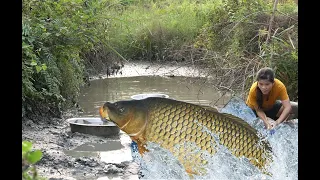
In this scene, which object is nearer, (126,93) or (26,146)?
(26,146)

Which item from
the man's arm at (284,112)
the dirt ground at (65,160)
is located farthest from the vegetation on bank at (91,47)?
the man's arm at (284,112)

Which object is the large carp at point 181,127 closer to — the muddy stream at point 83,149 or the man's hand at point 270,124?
the man's hand at point 270,124

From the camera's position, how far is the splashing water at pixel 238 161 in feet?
14.4

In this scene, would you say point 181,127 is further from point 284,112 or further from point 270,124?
point 284,112

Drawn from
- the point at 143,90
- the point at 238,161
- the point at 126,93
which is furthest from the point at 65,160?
the point at 143,90

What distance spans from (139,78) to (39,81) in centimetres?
771

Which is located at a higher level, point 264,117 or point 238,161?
point 264,117

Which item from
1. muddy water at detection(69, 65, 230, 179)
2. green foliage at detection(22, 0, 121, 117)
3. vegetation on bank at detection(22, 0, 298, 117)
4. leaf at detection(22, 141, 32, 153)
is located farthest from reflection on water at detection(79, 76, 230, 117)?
leaf at detection(22, 141, 32, 153)

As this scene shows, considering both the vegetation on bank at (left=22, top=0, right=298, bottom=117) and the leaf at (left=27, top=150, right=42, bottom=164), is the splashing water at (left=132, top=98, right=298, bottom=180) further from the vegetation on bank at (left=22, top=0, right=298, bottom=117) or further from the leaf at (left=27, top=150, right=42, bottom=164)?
the vegetation on bank at (left=22, top=0, right=298, bottom=117)

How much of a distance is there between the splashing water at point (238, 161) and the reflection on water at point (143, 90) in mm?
6062

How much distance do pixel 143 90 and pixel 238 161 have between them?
33.4 ft

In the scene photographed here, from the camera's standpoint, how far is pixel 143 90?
571 inches

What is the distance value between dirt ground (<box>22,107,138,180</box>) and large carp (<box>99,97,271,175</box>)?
2.56m

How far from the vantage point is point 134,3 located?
20891 millimetres
